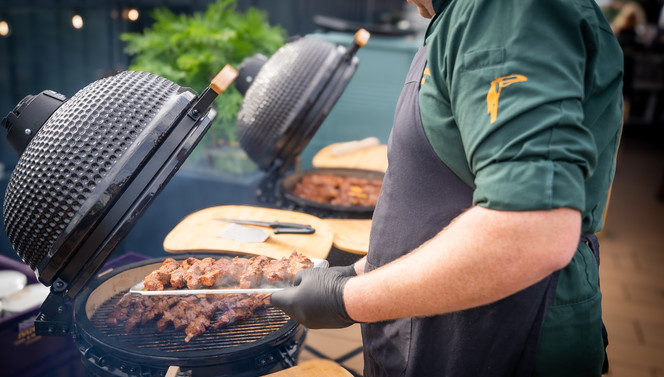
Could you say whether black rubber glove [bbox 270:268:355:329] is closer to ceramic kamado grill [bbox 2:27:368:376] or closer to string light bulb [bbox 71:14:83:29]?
ceramic kamado grill [bbox 2:27:368:376]

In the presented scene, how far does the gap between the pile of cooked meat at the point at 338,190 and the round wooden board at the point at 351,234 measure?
0.68 ft

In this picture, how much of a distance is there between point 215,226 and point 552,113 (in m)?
1.83

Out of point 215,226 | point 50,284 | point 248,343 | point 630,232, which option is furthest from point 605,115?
point 630,232

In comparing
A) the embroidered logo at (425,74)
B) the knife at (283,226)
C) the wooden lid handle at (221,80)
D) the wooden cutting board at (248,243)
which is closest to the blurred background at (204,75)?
the wooden cutting board at (248,243)

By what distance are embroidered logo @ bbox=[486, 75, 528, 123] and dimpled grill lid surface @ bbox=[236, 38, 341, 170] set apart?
5.35 ft

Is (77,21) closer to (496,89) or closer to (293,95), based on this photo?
(293,95)

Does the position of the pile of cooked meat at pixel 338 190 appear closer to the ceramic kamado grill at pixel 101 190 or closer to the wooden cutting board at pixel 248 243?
the wooden cutting board at pixel 248 243

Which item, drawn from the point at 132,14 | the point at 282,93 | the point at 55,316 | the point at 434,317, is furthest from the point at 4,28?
the point at 434,317

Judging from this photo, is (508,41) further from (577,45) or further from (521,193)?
(521,193)

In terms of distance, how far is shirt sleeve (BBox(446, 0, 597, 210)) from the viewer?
2.94 feet

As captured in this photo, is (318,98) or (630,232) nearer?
(318,98)

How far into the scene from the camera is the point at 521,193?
2.95ft

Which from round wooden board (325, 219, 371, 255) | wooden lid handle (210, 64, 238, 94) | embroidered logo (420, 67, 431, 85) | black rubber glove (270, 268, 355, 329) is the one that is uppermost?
embroidered logo (420, 67, 431, 85)

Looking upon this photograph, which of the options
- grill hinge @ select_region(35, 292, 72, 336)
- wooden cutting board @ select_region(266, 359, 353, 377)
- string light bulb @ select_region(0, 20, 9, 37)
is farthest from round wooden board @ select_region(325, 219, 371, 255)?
string light bulb @ select_region(0, 20, 9, 37)
